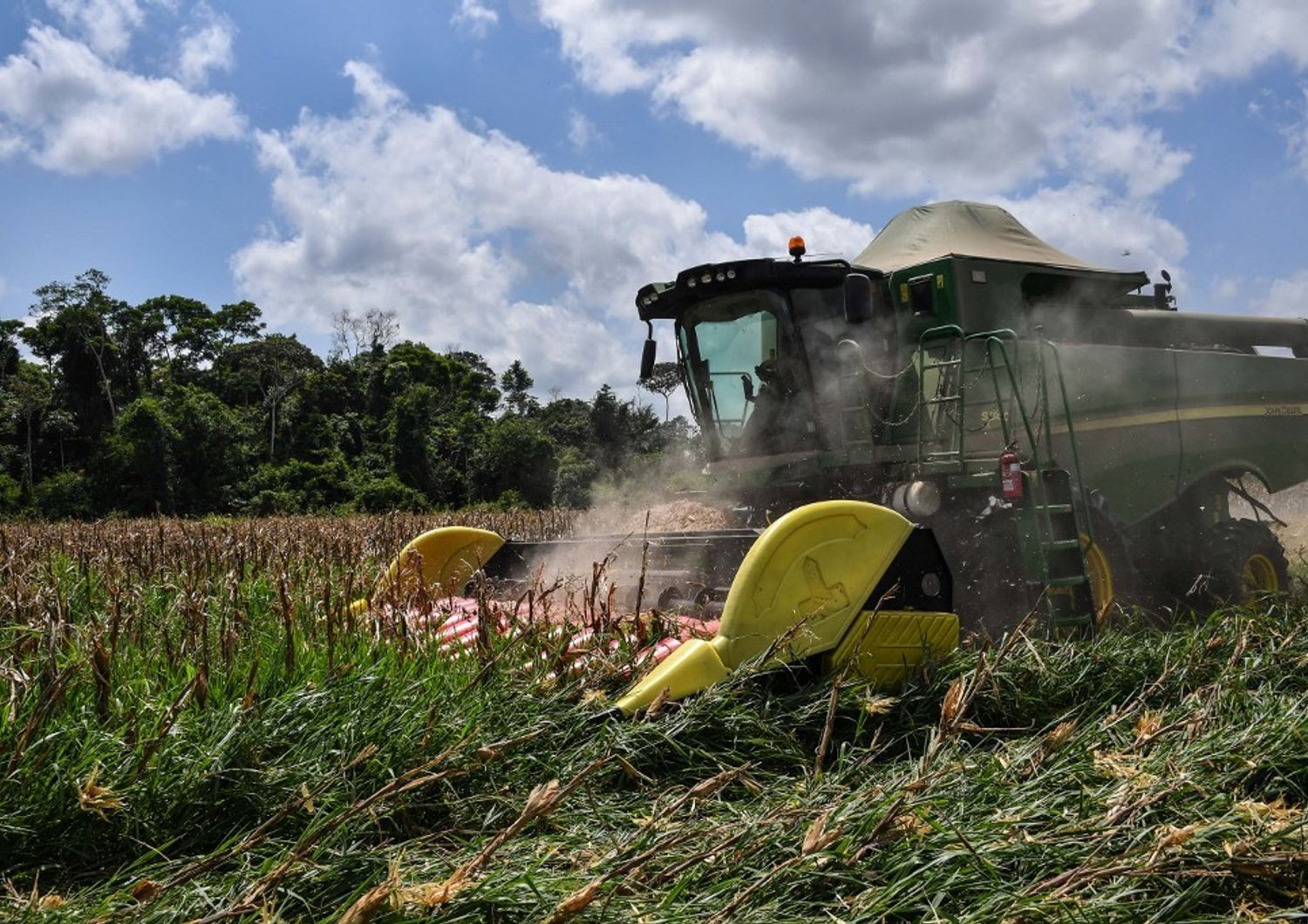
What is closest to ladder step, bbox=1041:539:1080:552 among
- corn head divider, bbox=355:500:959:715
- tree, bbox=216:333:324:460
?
corn head divider, bbox=355:500:959:715

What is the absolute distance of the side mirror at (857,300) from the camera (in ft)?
18.1

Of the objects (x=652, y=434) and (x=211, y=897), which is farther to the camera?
(x=652, y=434)

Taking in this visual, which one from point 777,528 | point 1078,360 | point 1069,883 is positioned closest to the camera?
point 1069,883

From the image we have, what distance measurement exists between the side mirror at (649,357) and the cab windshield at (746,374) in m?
0.18

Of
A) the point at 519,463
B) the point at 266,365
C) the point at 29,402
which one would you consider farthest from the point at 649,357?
the point at 266,365

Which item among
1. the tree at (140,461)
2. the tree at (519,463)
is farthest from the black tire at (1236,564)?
the tree at (140,461)

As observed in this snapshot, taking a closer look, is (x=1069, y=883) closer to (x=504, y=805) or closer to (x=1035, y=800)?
(x=1035, y=800)

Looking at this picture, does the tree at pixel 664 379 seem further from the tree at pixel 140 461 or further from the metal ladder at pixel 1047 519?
the tree at pixel 140 461

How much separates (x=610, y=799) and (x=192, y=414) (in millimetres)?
35421

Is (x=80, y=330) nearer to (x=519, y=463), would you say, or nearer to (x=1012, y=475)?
(x=519, y=463)

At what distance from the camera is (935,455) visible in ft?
18.5

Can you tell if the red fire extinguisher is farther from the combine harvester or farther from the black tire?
the black tire

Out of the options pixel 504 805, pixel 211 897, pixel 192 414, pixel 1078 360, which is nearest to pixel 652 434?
pixel 1078 360

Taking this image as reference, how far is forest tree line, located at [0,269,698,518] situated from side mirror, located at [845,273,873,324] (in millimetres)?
19583
